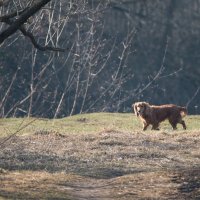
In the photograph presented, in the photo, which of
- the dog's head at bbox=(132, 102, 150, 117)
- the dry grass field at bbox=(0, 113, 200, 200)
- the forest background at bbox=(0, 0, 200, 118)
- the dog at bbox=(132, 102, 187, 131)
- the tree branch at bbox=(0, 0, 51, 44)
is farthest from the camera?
the forest background at bbox=(0, 0, 200, 118)

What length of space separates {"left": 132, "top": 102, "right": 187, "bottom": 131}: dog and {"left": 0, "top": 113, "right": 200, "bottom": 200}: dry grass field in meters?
2.35

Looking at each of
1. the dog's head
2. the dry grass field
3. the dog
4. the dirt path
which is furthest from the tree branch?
the dog's head

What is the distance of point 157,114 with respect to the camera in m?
24.1

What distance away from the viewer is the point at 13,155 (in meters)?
16.0

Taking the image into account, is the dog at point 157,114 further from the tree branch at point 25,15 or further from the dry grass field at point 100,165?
the tree branch at point 25,15

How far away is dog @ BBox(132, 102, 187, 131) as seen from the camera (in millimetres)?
23719

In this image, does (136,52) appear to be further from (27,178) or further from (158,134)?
(27,178)

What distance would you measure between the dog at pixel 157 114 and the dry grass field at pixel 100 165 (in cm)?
235

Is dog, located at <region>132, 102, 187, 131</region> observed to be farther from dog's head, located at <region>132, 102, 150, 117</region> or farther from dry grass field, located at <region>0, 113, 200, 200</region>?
dry grass field, located at <region>0, 113, 200, 200</region>

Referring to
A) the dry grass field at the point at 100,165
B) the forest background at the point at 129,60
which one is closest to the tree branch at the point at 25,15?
the dry grass field at the point at 100,165

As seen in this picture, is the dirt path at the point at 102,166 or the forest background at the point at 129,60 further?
the forest background at the point at 129,60

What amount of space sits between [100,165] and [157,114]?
29.7 feet

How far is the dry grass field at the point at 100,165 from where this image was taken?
12.0 meters

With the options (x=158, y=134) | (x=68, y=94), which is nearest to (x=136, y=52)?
(x=68, y=94)
